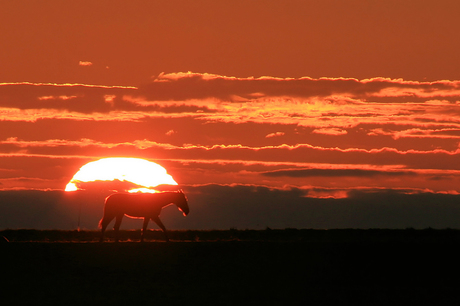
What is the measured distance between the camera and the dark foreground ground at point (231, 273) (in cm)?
2523

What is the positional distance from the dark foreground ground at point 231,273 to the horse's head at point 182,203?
8.48ft

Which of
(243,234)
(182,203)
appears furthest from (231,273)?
(243,234)

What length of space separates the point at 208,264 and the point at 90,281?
4184 millimetres

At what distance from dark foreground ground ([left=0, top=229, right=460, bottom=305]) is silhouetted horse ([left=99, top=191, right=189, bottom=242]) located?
2058 millimetres

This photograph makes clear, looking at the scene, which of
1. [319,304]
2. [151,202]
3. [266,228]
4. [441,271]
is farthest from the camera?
[266,228]

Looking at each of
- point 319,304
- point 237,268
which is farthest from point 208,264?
point 319,304

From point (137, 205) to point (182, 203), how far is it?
189 cm

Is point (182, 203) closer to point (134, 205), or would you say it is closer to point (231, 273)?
point (134, 205)

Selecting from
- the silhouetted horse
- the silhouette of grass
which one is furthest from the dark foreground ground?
the silhouette of grass

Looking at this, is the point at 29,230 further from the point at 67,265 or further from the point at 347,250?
the point at 347,250

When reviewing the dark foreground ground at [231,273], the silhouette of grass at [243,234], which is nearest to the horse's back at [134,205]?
the dark foreground ground at [231,273]

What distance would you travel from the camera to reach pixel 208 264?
28141 mm

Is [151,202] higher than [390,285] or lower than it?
higher

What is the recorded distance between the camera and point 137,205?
104 ft
